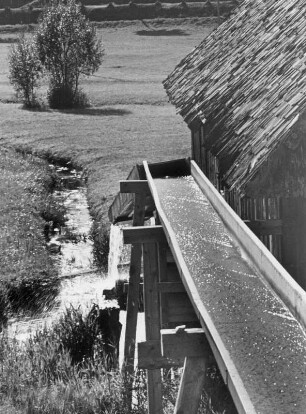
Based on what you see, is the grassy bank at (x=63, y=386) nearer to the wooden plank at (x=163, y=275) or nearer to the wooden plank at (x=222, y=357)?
the wooden plank at (x=163, y=275)

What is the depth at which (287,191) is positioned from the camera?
7.66 meters

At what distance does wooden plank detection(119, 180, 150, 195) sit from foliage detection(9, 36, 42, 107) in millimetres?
31707

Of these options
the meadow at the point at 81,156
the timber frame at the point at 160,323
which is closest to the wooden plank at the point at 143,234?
the timber frame at the point at 160,323

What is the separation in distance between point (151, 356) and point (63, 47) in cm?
3619

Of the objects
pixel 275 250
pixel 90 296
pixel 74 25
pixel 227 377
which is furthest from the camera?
pixel 74 25

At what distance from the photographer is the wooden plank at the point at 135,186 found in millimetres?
11484

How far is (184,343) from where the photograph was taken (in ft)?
19.4

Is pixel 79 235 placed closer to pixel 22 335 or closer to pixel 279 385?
pixel 22 335

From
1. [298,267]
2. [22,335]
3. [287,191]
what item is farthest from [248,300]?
[22,335]

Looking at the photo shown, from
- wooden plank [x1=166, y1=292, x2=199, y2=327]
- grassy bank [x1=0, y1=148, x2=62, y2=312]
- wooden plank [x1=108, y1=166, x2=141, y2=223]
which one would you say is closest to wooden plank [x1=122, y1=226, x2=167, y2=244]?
wooden plank [x1=166, y1=292, x2=199, y2=327]

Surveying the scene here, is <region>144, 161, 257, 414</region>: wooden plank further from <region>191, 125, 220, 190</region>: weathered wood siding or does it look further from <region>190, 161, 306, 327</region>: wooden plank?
<region>191, 125, 220, 190</region>: weathered wood siding

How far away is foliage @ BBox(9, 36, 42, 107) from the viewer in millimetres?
42531

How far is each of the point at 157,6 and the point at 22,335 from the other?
6105 centimetres

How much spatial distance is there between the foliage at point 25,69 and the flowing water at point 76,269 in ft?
62.3
